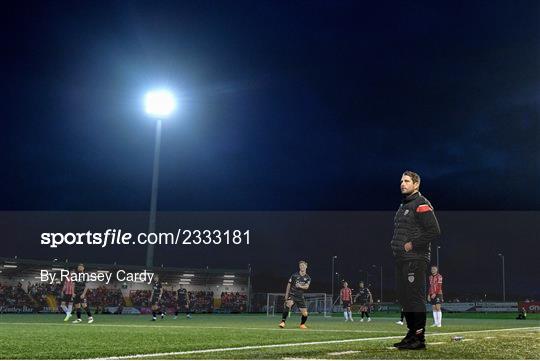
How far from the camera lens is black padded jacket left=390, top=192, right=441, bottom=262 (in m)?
7.30

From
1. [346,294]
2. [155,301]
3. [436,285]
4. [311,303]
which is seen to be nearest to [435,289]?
[436,285]

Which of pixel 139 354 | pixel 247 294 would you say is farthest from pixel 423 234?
pixel 247 294

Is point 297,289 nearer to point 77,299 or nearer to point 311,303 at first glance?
point 77,299

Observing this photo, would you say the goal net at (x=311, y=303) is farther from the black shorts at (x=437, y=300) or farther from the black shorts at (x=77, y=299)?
the black shorts at (x=437, y=300)

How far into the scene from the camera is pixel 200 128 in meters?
57.4

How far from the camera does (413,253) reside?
24.4 ft

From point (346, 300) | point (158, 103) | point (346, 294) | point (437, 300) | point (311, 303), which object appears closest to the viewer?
point (437, 300)

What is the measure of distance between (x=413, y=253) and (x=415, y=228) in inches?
12.4

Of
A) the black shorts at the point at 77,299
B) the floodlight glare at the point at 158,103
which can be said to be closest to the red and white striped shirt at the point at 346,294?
the black shorts at the point at 77,299

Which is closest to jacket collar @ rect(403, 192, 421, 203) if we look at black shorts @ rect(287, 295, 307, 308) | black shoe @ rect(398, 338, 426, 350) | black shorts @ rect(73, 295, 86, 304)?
black shoe @ rect(398, 338, 426, 350)

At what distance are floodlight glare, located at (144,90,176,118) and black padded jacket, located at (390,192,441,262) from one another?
41.7 metres

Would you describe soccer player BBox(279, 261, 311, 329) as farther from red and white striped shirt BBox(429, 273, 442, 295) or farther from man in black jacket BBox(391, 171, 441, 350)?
man in black jacket BBox(391, 171, 441, 350)

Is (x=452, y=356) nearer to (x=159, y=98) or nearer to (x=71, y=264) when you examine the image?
(x=159, y=98)

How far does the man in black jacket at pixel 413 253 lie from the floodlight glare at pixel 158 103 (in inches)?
1641
